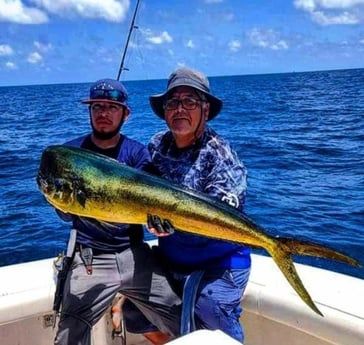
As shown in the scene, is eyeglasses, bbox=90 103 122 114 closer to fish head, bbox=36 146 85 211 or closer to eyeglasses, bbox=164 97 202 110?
eyeglasses, bbox=164 97 202 110

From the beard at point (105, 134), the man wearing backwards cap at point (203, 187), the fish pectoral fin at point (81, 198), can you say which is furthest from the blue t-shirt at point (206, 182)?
the fish pectoral fin at point (81, 198)

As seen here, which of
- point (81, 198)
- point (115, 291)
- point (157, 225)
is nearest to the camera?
point (81, 198)

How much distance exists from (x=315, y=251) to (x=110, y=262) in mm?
1174

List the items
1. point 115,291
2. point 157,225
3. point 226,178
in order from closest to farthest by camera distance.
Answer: point 157,225 < point 226,178 < point 115,291

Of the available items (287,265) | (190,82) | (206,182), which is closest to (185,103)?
(190,82)

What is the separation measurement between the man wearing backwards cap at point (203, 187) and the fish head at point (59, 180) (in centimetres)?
72

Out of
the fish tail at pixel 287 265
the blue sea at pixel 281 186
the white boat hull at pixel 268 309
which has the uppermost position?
the blue sea at pixel 281 186

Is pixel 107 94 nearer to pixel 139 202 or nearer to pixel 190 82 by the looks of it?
pixel 190 82

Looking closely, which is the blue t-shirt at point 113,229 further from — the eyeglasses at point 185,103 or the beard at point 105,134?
the eyeglasses at point 185,103

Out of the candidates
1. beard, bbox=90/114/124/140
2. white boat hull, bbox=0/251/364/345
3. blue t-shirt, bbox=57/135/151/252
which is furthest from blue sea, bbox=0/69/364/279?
beard, bbox=90/114/124/140

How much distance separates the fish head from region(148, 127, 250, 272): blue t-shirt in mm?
707

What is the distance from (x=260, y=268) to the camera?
309 centimetres

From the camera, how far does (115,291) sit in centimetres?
269

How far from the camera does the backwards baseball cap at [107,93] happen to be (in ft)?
8.99
